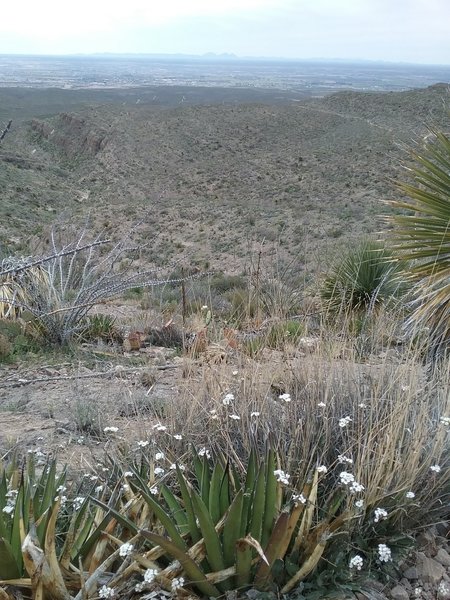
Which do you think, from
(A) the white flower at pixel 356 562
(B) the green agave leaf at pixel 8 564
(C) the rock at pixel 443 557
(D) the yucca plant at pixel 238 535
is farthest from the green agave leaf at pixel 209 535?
(C) the rock at pixel 443 557

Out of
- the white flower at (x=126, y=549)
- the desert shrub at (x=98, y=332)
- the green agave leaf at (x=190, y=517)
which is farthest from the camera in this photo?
the desert shrub at (x=98, y=332)

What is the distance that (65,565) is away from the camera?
8.13 ft

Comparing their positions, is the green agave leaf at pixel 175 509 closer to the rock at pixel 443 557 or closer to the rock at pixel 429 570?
the rock at pixel 429 570

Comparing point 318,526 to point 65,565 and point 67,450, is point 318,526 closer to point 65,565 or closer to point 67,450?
point 65,565

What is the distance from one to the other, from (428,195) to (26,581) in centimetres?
481

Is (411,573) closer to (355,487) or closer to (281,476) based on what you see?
(355,487)

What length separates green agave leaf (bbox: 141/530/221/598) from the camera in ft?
7.58

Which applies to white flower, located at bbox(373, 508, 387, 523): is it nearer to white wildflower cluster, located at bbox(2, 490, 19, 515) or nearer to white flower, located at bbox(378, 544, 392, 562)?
white flower, located at bbox(378, 544, 392, 562)

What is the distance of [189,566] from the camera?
2373 millimetres

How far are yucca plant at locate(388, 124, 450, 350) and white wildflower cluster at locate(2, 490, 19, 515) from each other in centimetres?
351

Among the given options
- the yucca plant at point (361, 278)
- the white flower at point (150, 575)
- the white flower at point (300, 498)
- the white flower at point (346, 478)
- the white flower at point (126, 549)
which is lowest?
the yucca plant at point (361, 278)

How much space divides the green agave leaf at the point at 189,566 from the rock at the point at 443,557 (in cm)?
106

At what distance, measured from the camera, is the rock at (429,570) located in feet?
8.93

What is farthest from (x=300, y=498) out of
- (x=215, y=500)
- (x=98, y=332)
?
(x=98, y=332)
